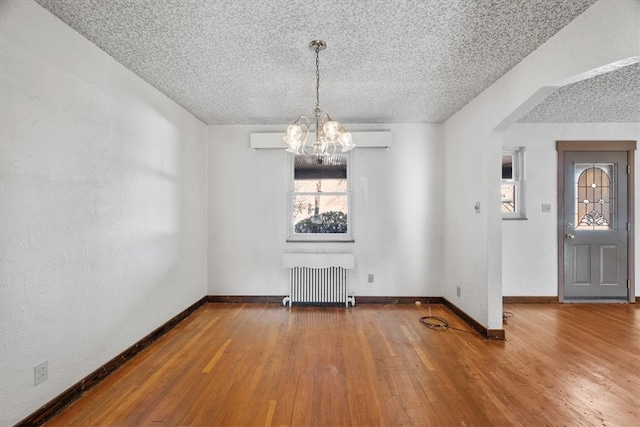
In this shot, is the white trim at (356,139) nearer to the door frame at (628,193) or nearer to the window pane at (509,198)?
the window pane at (509,198)

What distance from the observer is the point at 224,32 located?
7.34 feet

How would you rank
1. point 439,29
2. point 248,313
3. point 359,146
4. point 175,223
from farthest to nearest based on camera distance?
point 359,146, point 248,313, point 175,223, point 439,29

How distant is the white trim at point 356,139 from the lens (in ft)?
14.5

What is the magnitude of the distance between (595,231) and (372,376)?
4.28 m

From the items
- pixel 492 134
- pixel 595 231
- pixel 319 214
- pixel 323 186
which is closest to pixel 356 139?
pixel 323 186

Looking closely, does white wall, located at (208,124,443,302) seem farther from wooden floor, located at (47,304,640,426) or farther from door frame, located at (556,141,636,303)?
door frame, located at (556,141,636,303)

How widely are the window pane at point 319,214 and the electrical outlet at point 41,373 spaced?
318 centimetres

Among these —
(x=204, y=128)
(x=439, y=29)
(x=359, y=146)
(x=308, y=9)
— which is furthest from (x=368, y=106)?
(x=204, y=128)

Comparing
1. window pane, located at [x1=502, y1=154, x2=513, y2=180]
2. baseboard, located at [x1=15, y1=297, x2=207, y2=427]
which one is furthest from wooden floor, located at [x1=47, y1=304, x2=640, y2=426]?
window pane, located at [x1=502, y1=154, x2=513, y2=180]

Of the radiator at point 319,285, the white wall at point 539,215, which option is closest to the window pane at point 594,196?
the white wall at point 539,215

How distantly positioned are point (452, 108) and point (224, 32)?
290cm

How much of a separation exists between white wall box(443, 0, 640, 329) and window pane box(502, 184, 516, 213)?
3.18 ft

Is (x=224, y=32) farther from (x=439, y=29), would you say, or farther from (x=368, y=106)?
(x=368, y=106)

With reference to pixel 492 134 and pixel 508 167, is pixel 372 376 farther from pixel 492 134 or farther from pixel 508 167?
pixel 508 167
